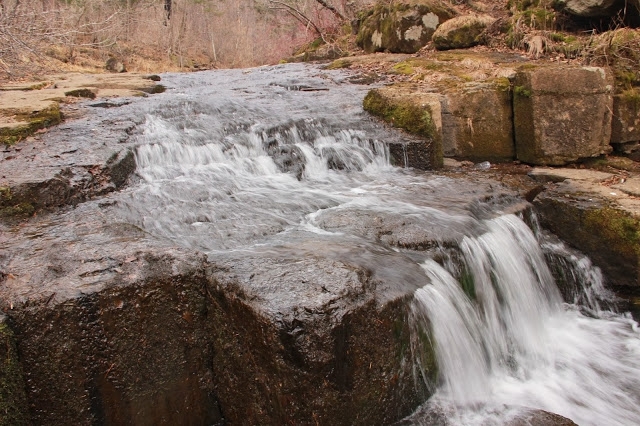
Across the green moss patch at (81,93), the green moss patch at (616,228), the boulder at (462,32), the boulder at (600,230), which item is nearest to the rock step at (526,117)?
the boulder at (600,230)

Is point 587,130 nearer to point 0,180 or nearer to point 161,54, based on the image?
point 0,180

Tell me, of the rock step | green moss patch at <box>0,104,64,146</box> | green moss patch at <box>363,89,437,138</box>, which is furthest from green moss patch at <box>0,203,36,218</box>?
green moss patch at <box>363,89,437,138</box>

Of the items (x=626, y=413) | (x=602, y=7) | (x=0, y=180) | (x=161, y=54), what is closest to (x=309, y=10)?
(x=161, y=54)

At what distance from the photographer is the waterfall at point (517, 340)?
3.04 meters

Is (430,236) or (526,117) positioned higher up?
(526,117)

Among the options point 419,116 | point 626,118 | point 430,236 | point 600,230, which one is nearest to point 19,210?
point 430,236

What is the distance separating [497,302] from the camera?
3816mm

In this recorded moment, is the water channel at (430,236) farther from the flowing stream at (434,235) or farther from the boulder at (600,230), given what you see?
the boulder at (600,230)

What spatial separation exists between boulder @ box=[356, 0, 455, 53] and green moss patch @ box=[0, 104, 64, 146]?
760 centimetres

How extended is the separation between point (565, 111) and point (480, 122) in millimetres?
1006

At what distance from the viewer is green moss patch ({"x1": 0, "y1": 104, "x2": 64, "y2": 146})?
491 centimetres

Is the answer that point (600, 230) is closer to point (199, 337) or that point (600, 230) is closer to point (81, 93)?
point (199, 337)

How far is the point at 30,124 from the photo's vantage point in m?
5.30

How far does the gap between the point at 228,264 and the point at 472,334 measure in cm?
175
